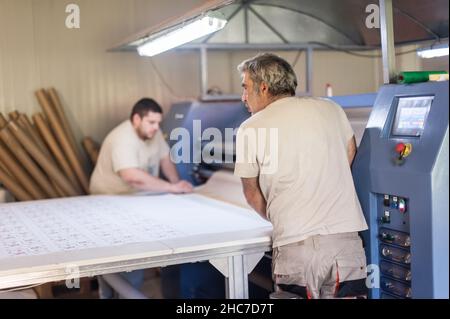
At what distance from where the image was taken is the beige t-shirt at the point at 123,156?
3641 mm

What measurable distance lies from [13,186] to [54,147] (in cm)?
40

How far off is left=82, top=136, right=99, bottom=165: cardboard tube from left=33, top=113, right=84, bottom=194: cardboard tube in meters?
0.18

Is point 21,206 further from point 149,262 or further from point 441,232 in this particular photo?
point 441,232

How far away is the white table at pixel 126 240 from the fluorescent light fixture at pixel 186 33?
0.88m

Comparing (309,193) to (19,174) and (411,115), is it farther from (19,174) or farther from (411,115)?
(19,174)

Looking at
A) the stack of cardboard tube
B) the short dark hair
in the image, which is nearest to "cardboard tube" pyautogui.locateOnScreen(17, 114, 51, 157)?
the stack of cardboard tube

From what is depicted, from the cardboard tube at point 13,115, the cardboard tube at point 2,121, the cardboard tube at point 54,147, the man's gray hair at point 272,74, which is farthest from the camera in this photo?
A: the cardboard tube at point 54,147

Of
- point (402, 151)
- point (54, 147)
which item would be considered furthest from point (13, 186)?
point (402, 151)

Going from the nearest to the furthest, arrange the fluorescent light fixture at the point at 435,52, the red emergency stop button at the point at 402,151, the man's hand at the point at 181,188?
the red emergency stop button at the point at 402,151 < the fluorescent light fixture at the point at 435,52 < the man's hand at the point at 181,188

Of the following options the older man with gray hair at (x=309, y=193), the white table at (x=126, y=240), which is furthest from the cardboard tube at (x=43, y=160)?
the older man with gray hair at (x=309, y=193)

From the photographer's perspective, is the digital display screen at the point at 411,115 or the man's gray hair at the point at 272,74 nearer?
the digital display screen at the point at 411,115

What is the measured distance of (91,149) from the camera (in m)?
4.30

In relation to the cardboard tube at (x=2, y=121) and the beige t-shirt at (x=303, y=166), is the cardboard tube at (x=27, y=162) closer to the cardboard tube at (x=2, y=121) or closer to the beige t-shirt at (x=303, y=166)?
the cardboard tube at (x=2, y=121)

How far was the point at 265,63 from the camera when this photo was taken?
221 centimetres
